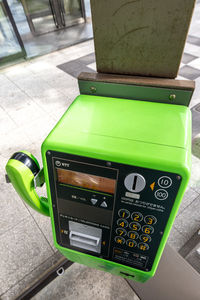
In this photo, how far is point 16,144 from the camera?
251cm

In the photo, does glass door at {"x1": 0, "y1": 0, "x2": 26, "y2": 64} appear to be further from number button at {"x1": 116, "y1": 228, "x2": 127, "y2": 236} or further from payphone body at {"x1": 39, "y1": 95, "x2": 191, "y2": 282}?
number button at {"x1": 116, "y1": 228, "x2": 127, "y2": 236}

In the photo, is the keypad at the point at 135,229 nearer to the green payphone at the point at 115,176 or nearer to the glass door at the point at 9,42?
the green payphone at the point at 115,176

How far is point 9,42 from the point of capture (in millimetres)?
4309

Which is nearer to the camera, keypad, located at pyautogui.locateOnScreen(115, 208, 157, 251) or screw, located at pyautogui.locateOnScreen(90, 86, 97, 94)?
keypad, located at pyautogui.locateOnScreen(115, 208, 157, 251)

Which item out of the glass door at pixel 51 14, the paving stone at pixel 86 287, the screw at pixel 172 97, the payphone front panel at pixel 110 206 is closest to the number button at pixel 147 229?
the payphone front panel at pixel 110 206

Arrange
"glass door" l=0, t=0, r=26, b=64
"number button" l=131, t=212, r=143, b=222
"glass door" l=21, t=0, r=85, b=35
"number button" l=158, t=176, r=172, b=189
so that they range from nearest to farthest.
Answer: "number button" l=158, t=176, r=172, b=189 < "number button" l=131, t=212, r=143, b=222 < "glass door" l=0, t=0, r=26, b=64 < "glass door" l=21, t=0, r=85, b=35

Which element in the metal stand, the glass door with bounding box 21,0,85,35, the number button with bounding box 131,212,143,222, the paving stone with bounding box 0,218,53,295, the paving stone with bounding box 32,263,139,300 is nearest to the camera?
the number button with bounding box 131,212,143,222

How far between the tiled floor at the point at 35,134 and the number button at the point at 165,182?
1.14 m

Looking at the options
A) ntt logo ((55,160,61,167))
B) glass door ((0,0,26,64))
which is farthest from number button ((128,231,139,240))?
glass door ((0,0,26,64))

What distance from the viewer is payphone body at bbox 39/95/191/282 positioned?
57 centimetres

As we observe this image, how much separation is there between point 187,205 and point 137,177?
1.43 m

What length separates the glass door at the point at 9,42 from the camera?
4044 millimetres

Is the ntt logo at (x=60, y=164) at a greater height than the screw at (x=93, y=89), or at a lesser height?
lesser

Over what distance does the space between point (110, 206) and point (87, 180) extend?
12 cm
